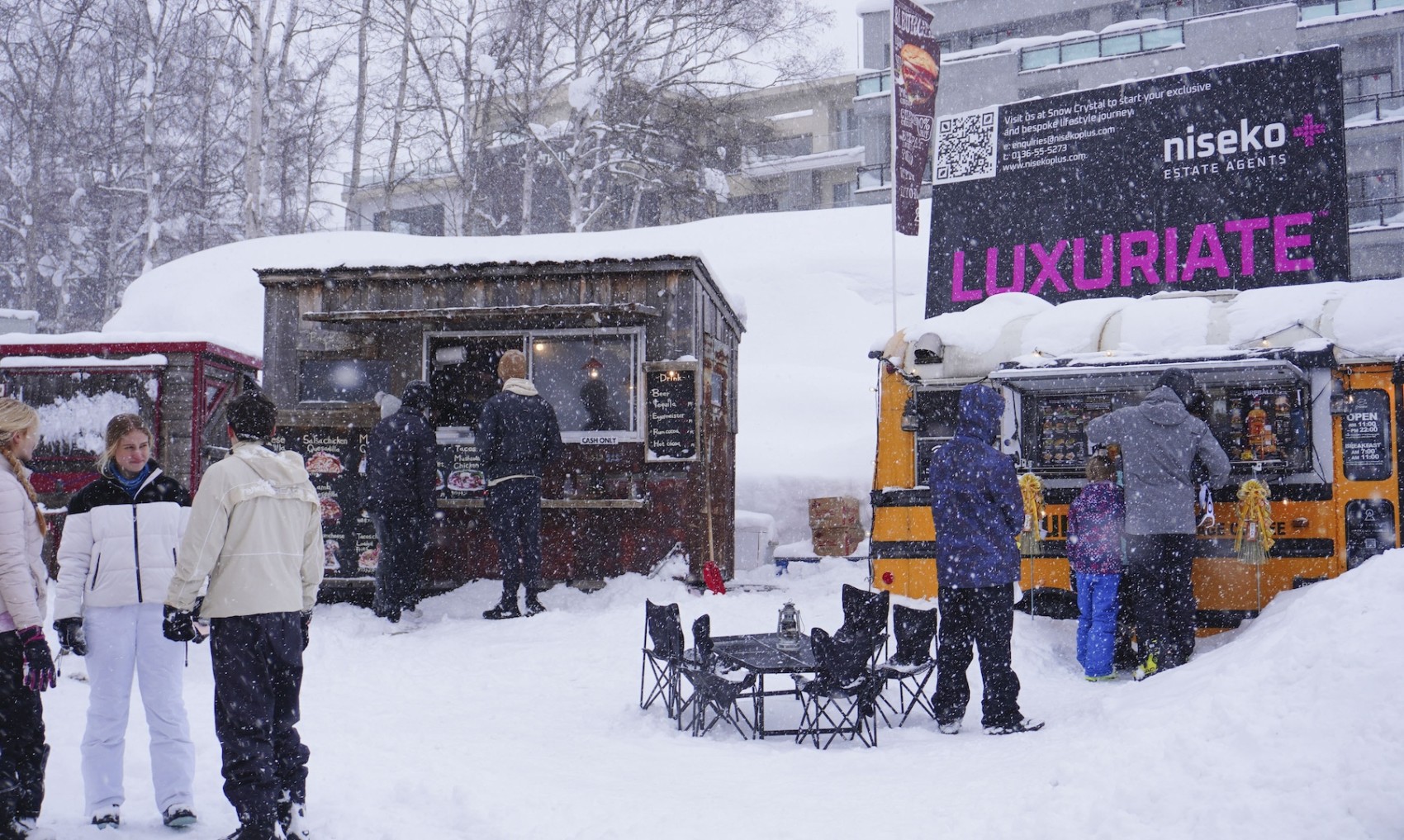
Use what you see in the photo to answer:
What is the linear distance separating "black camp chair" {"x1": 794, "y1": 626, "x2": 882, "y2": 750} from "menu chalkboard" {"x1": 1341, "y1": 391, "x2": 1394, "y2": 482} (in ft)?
15.3

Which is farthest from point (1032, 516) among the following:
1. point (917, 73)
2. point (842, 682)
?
point (917, 73)

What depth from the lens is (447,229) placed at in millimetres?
33312

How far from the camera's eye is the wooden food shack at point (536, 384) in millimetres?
10297

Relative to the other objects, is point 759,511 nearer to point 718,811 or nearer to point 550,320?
point 550,320

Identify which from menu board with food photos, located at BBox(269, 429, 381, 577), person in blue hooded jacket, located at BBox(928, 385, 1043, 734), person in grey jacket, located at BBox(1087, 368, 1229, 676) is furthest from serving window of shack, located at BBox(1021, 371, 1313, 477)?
menu board with food photos, located at BBox(269, 429, 381, 577)

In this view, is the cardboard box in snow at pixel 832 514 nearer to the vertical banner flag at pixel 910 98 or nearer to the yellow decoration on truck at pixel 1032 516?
the vertical banner flag at pixel 910 98

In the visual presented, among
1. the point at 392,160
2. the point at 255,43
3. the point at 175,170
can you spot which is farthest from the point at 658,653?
the point at 175,170

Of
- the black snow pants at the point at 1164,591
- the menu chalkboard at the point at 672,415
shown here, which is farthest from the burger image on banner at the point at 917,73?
the black snow pants at the point at 1164,591

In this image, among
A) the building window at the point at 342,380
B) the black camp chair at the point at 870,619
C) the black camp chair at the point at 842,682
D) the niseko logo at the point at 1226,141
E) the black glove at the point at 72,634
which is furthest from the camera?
the niseko logo at the point at 1226,141

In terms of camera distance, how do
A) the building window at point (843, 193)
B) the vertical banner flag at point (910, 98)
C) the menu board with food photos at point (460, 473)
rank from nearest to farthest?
1. the menu board with food photos at point (460, 473)
2. the vertical banner flag at point (910, 98)
3. the building window at point (843, 193)

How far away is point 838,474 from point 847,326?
9.00 m

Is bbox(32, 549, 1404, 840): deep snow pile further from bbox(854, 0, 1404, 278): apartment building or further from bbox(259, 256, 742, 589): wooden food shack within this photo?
bbox(854, 0, 1404, 278): apartment building

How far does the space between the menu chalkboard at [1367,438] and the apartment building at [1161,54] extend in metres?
21.1

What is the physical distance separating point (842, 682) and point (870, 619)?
44 centimetres
